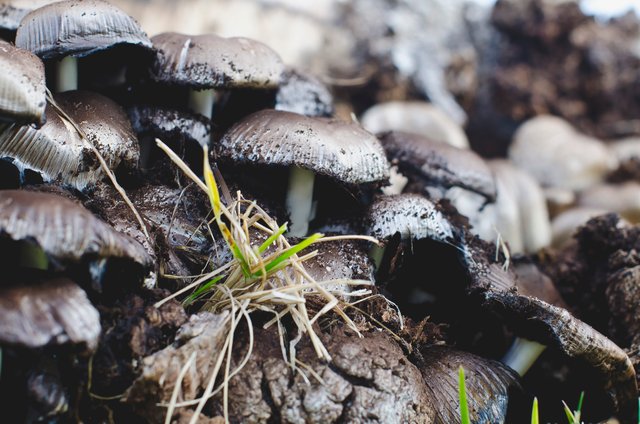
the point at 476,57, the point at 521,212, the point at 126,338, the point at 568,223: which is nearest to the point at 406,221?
the point at 126,338

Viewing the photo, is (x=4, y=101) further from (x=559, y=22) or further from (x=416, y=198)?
(x=559, y=22)

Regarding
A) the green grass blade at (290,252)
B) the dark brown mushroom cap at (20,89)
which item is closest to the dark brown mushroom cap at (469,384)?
the green grass blade at (290,252)

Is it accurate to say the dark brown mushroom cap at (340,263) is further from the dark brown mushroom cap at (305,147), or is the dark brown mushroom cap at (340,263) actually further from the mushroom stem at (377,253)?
the dark brown mushroom cap at (305,147)

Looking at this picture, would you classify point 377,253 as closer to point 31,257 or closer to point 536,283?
A: point 536,283

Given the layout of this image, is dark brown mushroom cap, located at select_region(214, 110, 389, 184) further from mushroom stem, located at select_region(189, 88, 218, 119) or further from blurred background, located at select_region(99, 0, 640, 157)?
blurred background, located at select_region(99, 0, 640, 157)

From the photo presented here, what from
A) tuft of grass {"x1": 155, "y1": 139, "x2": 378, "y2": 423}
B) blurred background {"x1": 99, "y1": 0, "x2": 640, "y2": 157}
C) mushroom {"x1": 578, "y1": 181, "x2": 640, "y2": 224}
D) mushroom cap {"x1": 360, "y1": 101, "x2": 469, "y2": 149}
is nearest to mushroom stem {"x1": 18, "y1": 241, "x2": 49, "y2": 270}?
tuft of grass {"x1": 155, "y1": 139, "x2": 378, "y2": 423}

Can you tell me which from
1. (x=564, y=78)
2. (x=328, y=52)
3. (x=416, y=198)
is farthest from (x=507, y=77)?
(x=416, y=198)
